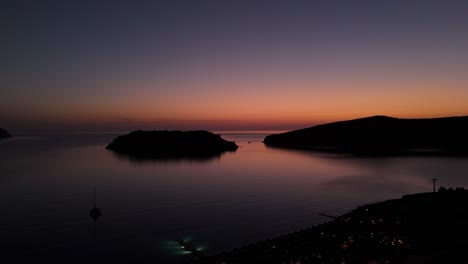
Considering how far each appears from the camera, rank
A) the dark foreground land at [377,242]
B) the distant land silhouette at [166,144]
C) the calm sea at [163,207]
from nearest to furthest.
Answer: the dark foreground land at [377,242], the calm sea at [163,207], the distant land silhouette at [166,144]

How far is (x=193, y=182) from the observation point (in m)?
82.8

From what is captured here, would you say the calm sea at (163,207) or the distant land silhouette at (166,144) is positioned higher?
the distant land silhouette at (166,144)

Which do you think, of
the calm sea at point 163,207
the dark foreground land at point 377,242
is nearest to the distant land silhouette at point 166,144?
the calm sea at point 163,207

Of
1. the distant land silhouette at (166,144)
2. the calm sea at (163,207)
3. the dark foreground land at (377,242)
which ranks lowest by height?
the calm sea at (163,207)

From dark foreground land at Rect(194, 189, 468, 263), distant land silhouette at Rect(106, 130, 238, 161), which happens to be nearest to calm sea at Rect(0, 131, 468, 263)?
dark foreground land at Rect(194, 189, 468, 263)

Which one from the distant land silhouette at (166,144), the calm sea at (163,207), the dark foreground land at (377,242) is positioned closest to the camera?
the dark foreground land at (377,242)

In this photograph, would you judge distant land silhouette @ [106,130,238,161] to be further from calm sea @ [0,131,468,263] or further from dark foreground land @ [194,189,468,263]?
dark foreground land @ [194,189,468,263]

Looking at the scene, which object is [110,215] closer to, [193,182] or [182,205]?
[182,205]

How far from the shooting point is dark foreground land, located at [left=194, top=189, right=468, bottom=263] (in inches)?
949

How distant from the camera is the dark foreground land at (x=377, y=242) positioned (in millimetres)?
24094

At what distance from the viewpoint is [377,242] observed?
27094 millimetres

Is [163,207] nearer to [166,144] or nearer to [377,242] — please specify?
[377,242]

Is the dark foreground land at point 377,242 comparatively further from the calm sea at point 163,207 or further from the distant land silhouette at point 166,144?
the distant land silhouette at point 166,144

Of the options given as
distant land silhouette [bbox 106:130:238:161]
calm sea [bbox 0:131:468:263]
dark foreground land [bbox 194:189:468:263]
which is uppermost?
distant land silhouette [bbox 106:130:238:161]
